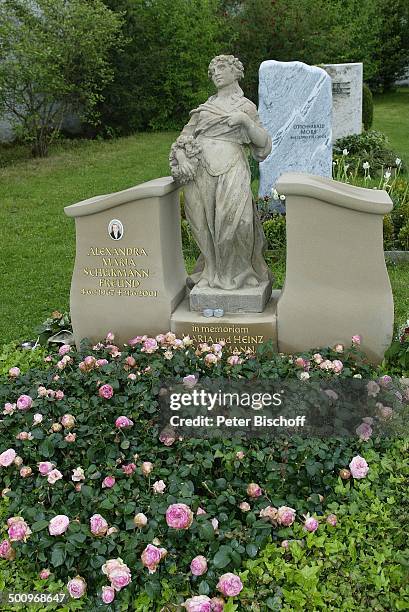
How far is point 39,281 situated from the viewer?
8.02 m

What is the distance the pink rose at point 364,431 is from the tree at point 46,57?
38.6ft

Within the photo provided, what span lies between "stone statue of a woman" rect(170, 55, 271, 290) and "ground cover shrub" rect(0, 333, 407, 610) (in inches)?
37.7

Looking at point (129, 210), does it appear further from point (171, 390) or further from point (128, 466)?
point (128, 466)

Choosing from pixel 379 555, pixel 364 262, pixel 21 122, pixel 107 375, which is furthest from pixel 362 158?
pixel 379 555

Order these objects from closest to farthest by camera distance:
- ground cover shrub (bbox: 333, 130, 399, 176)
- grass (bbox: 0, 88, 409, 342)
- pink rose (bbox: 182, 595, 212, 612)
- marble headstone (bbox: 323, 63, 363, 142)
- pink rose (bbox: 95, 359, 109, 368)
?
pink rose (bbox: 182, 595, 212, 612) < pink rose (bbox: 95, 359, 109, 368) < grass (bbox: 0, 88, 409, 342) < ground cover shrub (bbox: 333, 130, 399, 176) < marble headstone (bbox: 323, 63, 363, 142)

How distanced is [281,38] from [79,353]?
724 inches

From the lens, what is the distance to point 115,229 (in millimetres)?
5258

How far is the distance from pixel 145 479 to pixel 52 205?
806 cm

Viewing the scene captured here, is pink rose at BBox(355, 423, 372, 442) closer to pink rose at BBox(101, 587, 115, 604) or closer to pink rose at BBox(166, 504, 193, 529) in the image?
pink rose at BBox(166, 504, 193, 529)

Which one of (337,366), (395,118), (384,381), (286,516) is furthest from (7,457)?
(395,118)

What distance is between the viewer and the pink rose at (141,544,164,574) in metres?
3.40

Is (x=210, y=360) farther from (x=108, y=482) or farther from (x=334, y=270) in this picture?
(x=108, y=482)

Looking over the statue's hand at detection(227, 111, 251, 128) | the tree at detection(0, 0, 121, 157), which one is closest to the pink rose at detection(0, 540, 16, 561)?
the statue's hand at detection(227, 111, 251, 128)

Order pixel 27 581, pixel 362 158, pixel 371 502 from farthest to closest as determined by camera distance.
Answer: pixel 362 158 < pixel 371 502 < pixel 27 581
